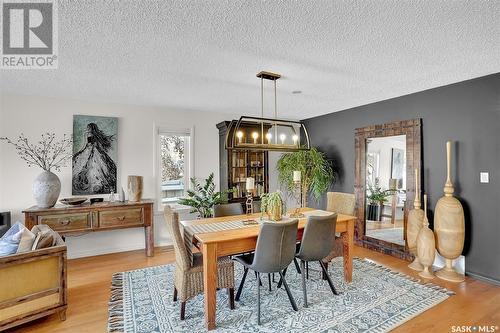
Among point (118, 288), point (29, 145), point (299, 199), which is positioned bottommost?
point (118, 288)

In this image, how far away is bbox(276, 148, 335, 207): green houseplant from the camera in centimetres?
505

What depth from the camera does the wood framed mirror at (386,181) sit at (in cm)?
392

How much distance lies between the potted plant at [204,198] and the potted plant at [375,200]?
8.18 feet

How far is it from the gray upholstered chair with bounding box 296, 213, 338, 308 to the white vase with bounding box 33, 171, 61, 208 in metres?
3.32

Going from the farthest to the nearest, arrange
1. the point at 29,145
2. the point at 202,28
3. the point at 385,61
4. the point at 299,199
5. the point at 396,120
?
the point at 299,199
the point at 396,120
the point at 29,145
the point at 385,61
the point at 202,28

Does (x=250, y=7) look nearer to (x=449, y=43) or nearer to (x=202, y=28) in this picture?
(x=202, y=28)

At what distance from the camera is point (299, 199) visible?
5.66 meters

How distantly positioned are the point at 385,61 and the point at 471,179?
6.32 ft

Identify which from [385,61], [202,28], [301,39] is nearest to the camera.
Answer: [202,28]

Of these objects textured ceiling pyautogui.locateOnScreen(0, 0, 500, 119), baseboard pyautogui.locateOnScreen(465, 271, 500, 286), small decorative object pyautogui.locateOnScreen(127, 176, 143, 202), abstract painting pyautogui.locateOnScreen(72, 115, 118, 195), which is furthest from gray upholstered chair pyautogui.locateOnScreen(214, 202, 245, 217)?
baseboard pyautogui.locateOnScreen(465, 271, 500, 286)

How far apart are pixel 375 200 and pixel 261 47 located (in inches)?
132

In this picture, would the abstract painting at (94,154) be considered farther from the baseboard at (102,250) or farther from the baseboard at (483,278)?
the baseboard at (483,278)

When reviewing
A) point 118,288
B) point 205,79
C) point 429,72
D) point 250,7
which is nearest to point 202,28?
point 250,7

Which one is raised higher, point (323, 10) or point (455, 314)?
point (323, 10)
